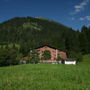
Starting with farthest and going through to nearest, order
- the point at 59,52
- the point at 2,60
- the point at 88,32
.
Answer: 1. the point at 88,32
2. the point at 59,52
3. the point at 2,60

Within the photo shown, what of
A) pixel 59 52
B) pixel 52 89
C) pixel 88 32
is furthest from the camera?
pixel 88 32

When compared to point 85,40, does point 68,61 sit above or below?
below

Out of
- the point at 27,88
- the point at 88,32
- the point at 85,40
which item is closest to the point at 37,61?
the point at 85,40

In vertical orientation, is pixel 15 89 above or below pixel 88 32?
below

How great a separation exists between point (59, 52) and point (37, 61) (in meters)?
14.0

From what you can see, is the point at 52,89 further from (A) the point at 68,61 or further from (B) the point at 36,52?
(A) the point at 68,61

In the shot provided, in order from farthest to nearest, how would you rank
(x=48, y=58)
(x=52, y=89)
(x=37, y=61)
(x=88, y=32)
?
(x=88, y=32) < (x=48, y=58) < (x=37, y=61) < (x=52, y=89)

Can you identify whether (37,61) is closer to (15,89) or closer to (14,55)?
(14,55)

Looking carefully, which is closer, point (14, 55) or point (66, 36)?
point (14, 55)

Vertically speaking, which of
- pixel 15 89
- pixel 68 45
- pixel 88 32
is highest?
pixel 88 32

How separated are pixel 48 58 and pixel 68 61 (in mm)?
8208

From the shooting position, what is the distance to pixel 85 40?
89750mm

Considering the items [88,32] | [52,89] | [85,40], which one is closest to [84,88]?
[52,89]

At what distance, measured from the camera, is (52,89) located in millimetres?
10672
